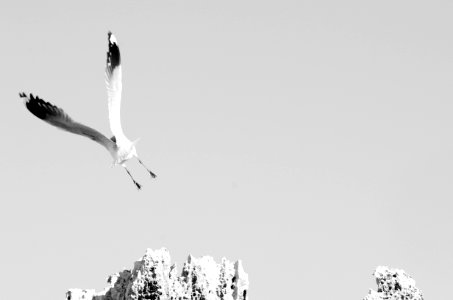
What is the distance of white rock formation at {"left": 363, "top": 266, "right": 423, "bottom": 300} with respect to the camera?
70.6 metres

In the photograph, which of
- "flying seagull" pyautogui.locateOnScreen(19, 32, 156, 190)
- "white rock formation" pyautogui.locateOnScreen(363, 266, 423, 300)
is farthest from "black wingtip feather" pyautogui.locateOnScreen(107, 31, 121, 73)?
"white rock formation" pyautogui.locateOnScreen(363, 266, 423, 300)

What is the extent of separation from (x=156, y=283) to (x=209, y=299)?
5735 mm

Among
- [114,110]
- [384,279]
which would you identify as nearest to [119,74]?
[114,110]

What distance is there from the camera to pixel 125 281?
79.8m

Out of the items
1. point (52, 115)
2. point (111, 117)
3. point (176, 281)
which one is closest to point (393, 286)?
point (176, 281)

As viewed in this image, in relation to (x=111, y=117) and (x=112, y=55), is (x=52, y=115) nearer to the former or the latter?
(x=111, y=117)

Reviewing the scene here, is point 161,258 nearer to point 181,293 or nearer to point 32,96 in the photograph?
point 181,293

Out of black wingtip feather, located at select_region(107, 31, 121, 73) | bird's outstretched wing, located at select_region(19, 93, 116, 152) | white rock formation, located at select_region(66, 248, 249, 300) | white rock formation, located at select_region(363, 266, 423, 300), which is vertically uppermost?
white rock formation, located at select_region(66, 248, 249, 300)

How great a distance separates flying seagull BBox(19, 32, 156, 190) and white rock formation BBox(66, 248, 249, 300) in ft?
132

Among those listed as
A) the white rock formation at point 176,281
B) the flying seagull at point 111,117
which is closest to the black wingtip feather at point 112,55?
the flying seagull at point 111,117

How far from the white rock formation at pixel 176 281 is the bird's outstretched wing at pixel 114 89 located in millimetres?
41002

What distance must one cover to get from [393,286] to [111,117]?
4066 centimetres

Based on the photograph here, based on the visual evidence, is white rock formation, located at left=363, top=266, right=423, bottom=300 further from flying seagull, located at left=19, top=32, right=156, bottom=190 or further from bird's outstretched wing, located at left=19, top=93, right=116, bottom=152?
bird's outstretched wing, located at left=19, top=93, right=116, bottom=152

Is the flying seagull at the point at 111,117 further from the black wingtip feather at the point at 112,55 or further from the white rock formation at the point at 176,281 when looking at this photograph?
the white rock formation at the point at 176,281
